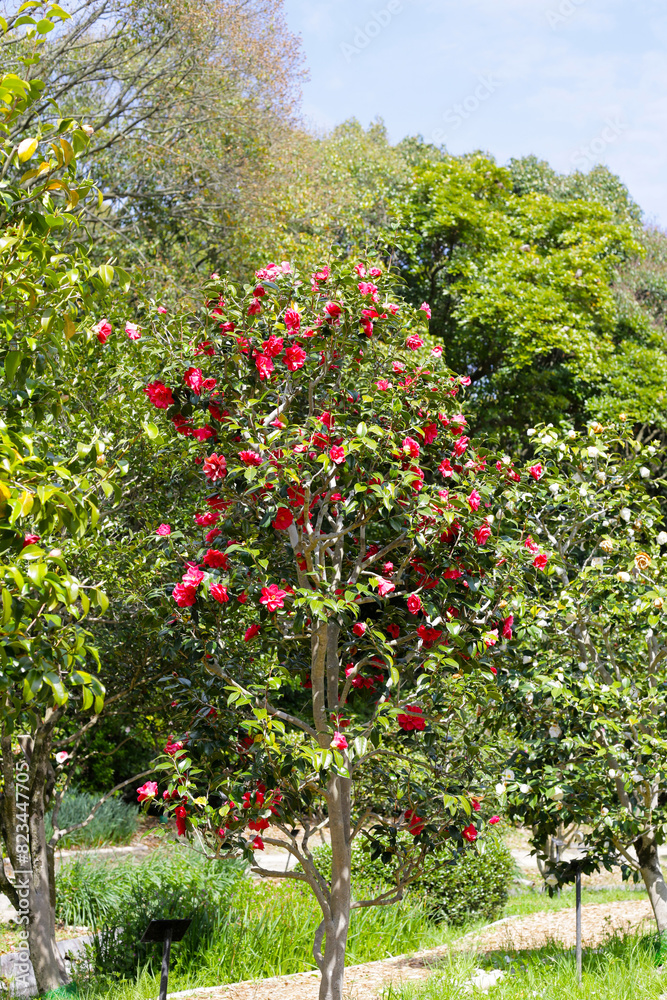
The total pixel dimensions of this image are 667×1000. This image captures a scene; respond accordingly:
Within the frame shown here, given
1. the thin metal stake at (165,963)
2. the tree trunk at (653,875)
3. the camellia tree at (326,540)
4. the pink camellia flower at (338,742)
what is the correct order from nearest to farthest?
the pink camellia flower at (338,742), the thin metal stake at (165,963), the camellia tree at (326,540), the tree trunk at (653,875)

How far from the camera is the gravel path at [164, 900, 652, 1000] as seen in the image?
4664 mm

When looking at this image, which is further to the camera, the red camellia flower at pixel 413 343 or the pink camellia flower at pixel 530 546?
the pink camellia flower at pixel 530 546

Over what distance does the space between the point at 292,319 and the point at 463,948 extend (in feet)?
14.9

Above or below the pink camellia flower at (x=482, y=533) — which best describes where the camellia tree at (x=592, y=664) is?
below

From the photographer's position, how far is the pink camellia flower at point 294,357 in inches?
141

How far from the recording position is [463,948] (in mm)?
5602

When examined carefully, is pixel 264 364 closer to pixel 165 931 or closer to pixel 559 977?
pixel 165 931

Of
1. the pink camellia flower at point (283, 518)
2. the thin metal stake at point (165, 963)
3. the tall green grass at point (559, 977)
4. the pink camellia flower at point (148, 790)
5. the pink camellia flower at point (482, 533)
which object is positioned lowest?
the tall green grass at point (559, 977)

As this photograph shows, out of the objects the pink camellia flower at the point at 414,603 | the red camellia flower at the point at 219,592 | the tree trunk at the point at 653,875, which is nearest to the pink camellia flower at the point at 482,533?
the pink camellia flower at the point at 414,603

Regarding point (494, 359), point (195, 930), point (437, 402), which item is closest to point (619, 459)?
point (437, 402)

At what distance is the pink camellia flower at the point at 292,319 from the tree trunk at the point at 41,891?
2783 mm

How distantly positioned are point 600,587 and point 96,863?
4.84 metres

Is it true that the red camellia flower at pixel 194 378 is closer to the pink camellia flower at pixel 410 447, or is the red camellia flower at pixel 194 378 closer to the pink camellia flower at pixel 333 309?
the pink camellia flower at pixel 333 309

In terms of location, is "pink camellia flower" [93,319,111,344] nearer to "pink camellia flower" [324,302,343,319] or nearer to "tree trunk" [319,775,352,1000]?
"pink camellia flower" [324,302,343,319]
